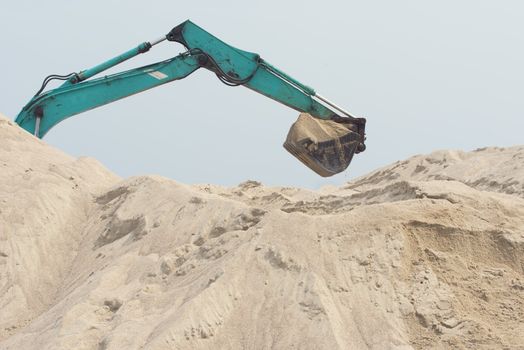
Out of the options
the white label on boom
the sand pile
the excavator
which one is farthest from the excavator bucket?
the white label on boom

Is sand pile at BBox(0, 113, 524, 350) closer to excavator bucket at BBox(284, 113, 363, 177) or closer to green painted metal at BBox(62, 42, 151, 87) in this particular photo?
excavator bucket at BBox(284, 113, 363, 177)

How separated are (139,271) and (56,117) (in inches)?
194

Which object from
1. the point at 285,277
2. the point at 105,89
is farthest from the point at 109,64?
the point at 285,277

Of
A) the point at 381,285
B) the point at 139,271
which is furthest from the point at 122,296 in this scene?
the point at 381,285

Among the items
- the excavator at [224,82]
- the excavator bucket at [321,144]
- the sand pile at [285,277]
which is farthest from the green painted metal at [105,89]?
the sand pile at [285,277]

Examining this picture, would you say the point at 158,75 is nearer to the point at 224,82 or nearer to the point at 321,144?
the point at 224,82

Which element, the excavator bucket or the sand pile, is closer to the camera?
the sand pile

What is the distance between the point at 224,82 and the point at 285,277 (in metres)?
5.11

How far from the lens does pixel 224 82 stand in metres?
11.2

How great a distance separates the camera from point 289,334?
19.7 feet

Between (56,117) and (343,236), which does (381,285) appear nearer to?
(343,236)

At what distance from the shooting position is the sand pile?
605cm

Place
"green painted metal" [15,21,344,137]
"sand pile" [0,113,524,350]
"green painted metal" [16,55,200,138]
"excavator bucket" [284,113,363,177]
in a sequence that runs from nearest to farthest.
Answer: "sand pile" [0,113,524,350] < "excavator bucket" [284,113,363,177] < "green painted metal" [15,21,344,137] < "green painted metal" [16,55,200,138]

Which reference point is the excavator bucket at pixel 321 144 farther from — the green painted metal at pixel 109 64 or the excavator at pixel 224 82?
the green painted metal at pixel 109 64
